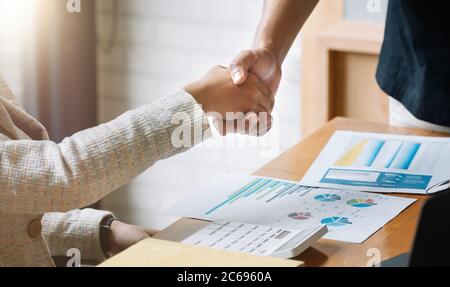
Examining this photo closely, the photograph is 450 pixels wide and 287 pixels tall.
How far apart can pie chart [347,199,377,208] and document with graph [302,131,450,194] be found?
54 millimetres

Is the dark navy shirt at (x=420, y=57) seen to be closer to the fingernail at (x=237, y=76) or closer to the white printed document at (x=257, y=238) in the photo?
the fingernail at (x=237, y=76)

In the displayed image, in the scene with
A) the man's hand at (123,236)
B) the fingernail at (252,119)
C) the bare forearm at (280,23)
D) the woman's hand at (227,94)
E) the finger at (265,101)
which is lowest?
the man's hand at (123,236)

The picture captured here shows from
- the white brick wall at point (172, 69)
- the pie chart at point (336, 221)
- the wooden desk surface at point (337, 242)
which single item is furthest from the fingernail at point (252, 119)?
the white brick wall at point (172, 69)

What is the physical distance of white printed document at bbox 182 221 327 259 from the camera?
3.91 feet

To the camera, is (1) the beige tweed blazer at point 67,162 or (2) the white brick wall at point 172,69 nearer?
(1) the beige tweed blazer at point 67,162

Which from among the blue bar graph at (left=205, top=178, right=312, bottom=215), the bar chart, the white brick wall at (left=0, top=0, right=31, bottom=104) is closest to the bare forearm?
the bar chart

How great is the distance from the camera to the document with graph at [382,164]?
1.49 meters

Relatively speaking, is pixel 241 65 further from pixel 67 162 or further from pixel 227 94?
pixel 67 162

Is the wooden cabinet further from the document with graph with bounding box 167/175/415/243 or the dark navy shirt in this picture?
the document with graph with bounding box 167/175/415/243

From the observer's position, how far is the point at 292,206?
140 cm

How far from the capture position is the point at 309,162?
160 centimetres

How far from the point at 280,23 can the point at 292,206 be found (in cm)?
50

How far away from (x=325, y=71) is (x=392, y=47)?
2.38 ft

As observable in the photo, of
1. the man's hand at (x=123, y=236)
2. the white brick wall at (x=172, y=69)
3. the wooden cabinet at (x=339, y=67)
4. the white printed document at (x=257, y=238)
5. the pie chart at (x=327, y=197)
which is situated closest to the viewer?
the white printed document at (x=257, y=238)
